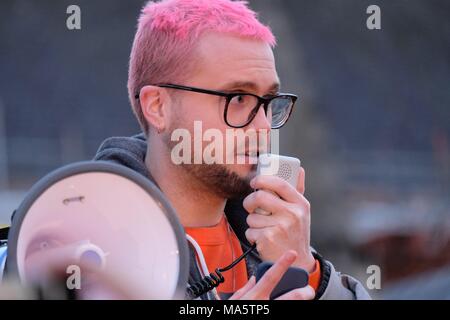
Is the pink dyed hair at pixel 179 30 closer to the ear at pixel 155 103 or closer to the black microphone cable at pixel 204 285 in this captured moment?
the ear at pixel 155 103

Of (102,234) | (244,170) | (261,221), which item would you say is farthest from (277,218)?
(102,234)

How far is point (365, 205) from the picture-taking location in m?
7.18

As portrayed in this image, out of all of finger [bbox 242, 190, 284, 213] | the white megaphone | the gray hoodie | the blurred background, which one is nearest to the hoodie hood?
the gray hoodie

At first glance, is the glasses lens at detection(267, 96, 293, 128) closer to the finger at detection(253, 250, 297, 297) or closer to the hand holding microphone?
the hand holding microphone

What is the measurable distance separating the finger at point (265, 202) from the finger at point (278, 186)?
0.04 ft

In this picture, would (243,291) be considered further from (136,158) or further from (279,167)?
(136,158)

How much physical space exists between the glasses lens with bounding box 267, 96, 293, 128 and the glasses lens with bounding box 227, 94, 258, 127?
0.35 ft

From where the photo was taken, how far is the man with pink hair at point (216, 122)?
1573 millimetres

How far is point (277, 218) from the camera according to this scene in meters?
1.56

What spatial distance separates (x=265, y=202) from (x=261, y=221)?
6 centimetres

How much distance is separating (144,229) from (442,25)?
627 cm

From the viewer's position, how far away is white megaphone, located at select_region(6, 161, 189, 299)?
42.3 inches

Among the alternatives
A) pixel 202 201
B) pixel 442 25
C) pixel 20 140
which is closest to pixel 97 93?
pixel 20 140
